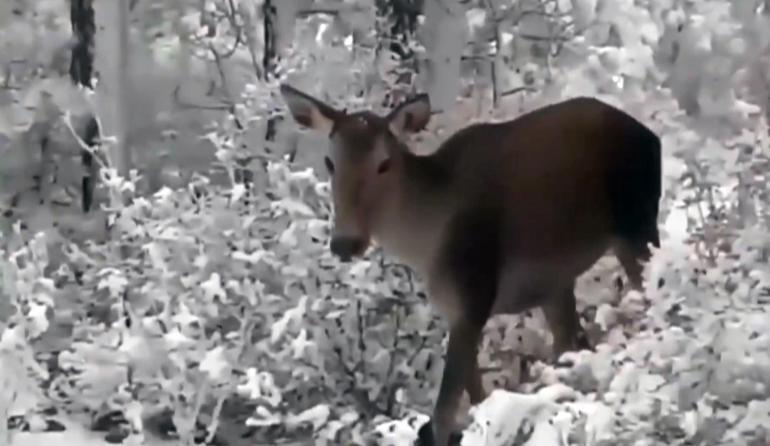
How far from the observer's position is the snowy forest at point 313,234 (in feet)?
4.55

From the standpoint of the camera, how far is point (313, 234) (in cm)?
155

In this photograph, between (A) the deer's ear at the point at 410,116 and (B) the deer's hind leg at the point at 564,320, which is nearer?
(A) the deer's ear at the point at 410,116

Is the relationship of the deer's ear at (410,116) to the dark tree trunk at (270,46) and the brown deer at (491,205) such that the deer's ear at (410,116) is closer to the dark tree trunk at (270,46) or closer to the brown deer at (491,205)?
the brown deer at (491,205)

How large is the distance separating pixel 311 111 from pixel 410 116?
103 millimetres

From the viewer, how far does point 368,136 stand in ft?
4.20

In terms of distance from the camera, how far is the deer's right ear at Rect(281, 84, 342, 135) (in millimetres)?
1299

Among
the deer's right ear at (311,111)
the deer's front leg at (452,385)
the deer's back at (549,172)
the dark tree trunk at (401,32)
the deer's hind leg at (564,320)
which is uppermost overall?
the dark tree trunk at (401,32)

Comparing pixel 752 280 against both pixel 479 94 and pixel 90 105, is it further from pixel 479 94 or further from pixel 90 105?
pixel 90 105

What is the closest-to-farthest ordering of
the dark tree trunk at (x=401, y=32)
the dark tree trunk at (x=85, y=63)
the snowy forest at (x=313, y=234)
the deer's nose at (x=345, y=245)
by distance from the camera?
the deer's nose at (x=345, y=245) < the snowy forest at (x=313, y=234) < the dark tree trunk at (x=401, y=32) < the dark tree trunk at (x=85, y=63)

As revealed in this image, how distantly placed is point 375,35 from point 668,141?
15.2 inches

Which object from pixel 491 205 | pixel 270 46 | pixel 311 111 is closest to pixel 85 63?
pixel 270 46

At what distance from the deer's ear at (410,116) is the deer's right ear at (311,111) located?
0.06 meters

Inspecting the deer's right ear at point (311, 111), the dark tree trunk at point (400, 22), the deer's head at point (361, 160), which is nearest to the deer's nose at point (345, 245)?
the deer's head at point (361, 160)

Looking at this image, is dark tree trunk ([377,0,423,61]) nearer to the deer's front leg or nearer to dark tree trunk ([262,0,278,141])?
dark tree trunk ([262,0,278,141])
